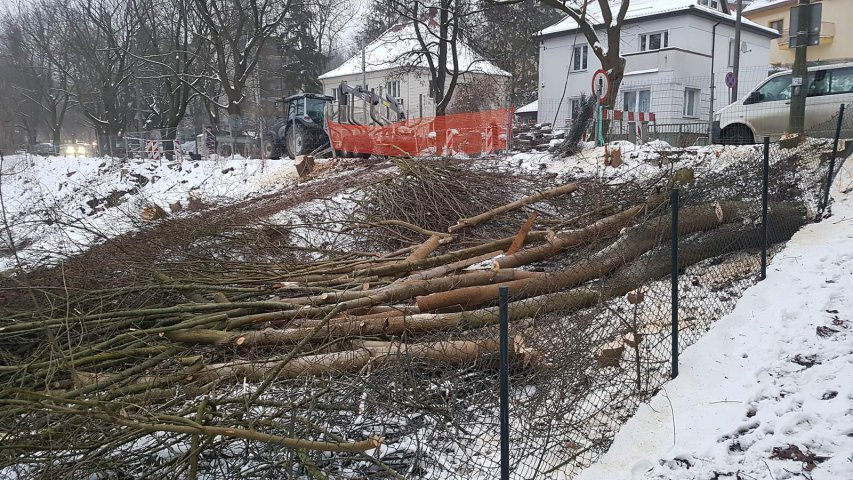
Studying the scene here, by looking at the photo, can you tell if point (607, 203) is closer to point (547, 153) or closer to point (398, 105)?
point (547, 153)

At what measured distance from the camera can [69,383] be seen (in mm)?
4289

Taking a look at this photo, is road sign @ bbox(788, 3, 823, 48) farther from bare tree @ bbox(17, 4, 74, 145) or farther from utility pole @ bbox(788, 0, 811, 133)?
bare tree @ bbox(17, 4, 74, 145)

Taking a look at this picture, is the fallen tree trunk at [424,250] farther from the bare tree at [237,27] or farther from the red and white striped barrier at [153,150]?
the bare tree at [237,27]

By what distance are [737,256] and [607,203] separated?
1803 millimetres

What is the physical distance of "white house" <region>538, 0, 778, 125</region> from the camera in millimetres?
25438

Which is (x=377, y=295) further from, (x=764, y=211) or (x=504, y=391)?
(x=764, y=211)

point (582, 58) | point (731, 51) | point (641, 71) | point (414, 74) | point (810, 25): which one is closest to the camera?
point (810, 25)

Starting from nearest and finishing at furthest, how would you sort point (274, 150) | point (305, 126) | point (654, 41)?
point (305, 126) → point (274, 150) → point (654, 41)

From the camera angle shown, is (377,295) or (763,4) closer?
(377,295)

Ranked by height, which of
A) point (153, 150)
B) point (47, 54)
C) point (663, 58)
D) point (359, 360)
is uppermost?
point (47, 54)

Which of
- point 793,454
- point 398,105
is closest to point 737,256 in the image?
point 793,454

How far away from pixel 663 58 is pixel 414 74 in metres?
12.1

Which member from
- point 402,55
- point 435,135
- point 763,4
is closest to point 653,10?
point 402,55

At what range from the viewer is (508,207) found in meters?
8.60
